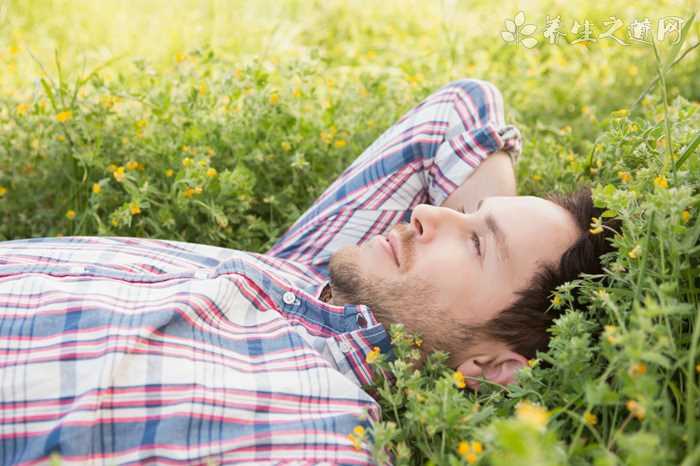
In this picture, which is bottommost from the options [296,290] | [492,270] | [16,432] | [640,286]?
[16,432]

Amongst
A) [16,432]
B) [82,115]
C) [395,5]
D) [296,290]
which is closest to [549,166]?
[296,290]

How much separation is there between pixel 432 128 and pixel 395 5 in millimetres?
2780

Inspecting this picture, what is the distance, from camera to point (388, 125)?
3176 mm

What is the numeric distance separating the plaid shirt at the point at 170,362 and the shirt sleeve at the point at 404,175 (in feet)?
1.09

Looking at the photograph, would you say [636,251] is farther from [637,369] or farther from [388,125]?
[388,125]

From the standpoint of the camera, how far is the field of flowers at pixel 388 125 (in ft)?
4.84

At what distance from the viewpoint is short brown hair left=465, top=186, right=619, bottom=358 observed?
195 centimetres

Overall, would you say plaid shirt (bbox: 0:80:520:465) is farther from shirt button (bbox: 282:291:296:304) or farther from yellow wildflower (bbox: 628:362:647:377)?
yellow wildflower (bbox: 628:362:647:377)

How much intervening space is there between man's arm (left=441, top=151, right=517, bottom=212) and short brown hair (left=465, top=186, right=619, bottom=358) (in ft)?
1.78

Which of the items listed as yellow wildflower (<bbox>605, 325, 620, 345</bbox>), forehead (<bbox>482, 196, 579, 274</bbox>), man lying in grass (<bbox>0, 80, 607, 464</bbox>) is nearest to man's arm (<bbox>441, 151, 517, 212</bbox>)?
man lying in grass (<bbox>0, 80, 607, 464</bbox>)

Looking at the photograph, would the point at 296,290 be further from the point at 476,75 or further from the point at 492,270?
the point at 476,75

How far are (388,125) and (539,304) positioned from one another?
143 cm

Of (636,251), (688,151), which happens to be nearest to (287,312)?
(636,251)

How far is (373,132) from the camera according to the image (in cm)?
313
